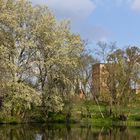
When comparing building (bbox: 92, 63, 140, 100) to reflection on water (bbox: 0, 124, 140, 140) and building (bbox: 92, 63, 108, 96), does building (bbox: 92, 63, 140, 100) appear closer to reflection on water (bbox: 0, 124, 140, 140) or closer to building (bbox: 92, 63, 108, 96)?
building (bbox: 92, 63, 108, 96)

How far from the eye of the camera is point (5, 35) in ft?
158

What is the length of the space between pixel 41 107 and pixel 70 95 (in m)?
4.68

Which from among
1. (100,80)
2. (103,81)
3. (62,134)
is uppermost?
(100,80)

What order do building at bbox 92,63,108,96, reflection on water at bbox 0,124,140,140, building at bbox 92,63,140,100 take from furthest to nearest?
building at bbox 92,63,108,96 < building at bbox 92,63,140,100 < reflection on water at bbox 0,124,140,140

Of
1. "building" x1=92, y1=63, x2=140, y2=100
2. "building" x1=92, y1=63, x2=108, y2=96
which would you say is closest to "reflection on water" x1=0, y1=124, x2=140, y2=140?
"building" x1=92, y1=63, x2=140, y2=100

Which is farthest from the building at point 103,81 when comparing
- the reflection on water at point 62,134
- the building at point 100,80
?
the reflection on water at point 62,134

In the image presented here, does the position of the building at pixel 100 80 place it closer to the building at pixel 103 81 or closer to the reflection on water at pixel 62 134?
the building at pixel 103 81

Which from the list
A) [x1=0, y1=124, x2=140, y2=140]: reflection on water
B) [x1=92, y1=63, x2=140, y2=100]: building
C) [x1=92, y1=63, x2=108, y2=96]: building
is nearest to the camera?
[x1=0, y1=124, x2=140, y2=140]: reflection on water

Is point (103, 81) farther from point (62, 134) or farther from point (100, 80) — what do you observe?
point (62, 134)

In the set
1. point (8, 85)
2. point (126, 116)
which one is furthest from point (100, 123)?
point (8, 85)

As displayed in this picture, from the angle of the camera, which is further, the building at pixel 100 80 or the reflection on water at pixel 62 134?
the building at pixel 100 80

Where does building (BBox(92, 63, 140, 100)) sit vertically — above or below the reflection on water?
above

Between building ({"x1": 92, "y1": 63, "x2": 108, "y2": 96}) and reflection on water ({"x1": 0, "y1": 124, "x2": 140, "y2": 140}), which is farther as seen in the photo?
building ({"x1": 92, "y1": 63, "x2": 108, "y2": 96})

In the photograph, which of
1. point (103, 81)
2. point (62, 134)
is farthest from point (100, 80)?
point (62, 134)
